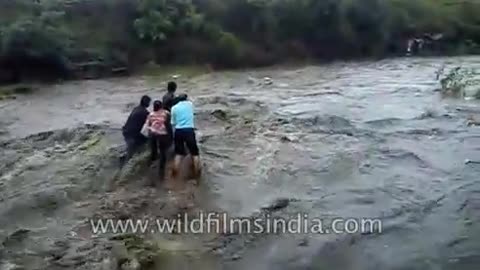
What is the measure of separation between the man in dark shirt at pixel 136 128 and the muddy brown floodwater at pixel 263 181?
276mm

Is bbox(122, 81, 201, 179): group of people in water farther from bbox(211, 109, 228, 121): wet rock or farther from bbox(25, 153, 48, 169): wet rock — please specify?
bbox(211, 109, 228, 121): wet rock

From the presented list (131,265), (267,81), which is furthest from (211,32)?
(131,265)

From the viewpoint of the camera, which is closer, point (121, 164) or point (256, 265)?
point (256, 265)

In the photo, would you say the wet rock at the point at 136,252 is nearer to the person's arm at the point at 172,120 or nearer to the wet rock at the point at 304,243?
the wet rock at the point at 304,243

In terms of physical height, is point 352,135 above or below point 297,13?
below

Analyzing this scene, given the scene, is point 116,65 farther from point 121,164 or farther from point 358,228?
point 358,228

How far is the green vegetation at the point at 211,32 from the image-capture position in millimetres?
26891

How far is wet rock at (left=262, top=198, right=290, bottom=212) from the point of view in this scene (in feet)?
41.2

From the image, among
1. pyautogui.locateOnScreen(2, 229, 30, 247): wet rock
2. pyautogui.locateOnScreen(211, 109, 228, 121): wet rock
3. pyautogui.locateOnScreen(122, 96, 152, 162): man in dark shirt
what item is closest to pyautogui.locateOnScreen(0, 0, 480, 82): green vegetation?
pyautogui.locateOnScreen(211, 109, 228, 121): wet rock

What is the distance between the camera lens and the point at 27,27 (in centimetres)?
2644

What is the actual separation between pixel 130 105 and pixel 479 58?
1721cm

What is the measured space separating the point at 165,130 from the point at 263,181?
6.83 ft

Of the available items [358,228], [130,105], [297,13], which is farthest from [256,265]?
[297,13]

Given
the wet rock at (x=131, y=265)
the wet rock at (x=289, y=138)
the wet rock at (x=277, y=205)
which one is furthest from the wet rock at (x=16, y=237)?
the wet rock at (x=289, y=138)
